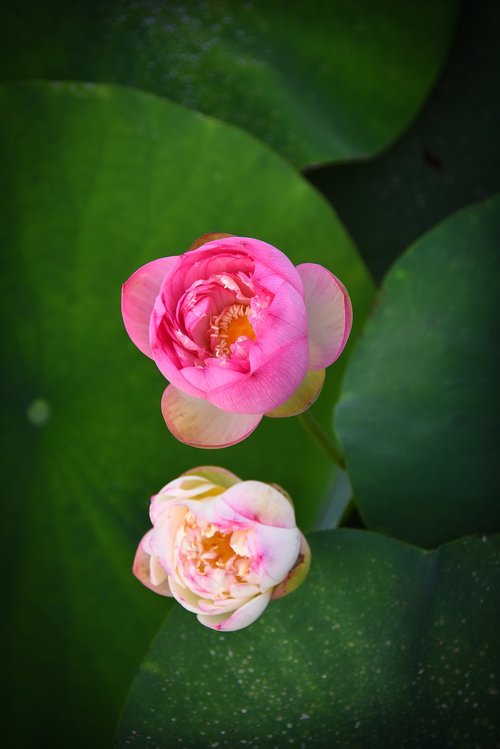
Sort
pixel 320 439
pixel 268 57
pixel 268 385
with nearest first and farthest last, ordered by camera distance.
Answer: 1. pixel 268 385
2. pixel 320 439
3. pixel 268 57

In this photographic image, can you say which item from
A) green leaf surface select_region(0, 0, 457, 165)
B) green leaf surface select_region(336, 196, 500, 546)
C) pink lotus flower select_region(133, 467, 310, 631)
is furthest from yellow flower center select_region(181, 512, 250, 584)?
green leaf surface select_region(0, 0, 457, 165)

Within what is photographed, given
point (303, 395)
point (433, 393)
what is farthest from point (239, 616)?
point (433, 393)

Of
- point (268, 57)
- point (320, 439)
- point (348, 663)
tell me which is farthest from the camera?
point (268, 57)

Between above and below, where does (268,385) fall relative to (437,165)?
above

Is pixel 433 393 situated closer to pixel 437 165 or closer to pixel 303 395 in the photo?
pixel 303 395

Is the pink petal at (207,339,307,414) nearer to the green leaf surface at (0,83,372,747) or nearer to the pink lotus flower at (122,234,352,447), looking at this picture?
the pink lotus flower at (122,234,352,447)

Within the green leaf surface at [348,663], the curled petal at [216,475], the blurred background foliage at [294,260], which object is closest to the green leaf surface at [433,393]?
the blurred background foliage at [294,260]

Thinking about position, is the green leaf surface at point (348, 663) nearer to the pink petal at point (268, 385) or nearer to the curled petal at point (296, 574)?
the curled petal at point (296, 574)

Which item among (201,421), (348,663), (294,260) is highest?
(201,421)
